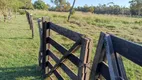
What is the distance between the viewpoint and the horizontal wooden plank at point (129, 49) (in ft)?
7.48

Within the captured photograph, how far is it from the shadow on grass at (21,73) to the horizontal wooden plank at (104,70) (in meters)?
2.75

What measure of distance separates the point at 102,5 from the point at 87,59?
8570cm

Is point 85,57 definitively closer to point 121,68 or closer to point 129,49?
point 121,68

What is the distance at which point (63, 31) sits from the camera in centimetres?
480

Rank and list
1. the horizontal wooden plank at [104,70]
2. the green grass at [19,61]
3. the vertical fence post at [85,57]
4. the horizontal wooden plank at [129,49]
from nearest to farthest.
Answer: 1. the horizontal wooden plank at [129,49]
2. the horizontal wooden plank at [104,70]
3. the vertical fence post at [85,57]
4. the green grass at [19,61]

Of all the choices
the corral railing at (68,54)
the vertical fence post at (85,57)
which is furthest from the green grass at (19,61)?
the vertical fence post at (85,57)

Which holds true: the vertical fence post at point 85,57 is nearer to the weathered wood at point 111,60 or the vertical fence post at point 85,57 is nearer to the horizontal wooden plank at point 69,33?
the horizontal wooden plank at point 69,33

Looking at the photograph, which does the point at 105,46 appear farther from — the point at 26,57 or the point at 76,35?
the point at 26,57

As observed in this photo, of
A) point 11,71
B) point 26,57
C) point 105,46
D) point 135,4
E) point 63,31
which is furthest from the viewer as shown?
point 135,4

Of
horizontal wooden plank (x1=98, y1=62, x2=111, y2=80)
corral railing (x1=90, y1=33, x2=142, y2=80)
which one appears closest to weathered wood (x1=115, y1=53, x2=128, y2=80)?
corral railing (x1=90, y1=33, x2=142, y2=80)

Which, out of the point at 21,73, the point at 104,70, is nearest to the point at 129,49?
the point at 104,70

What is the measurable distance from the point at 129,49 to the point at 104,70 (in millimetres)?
714

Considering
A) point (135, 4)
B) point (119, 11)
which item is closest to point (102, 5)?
point (119, 11)

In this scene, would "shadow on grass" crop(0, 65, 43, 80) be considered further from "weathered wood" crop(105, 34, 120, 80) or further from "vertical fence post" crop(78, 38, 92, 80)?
"weathered wood" crop(105, 34, 120, 80)
